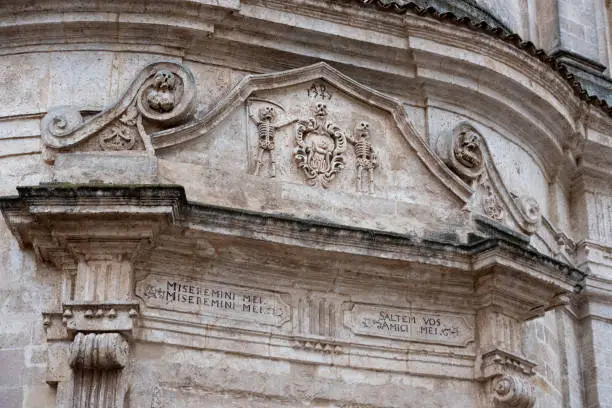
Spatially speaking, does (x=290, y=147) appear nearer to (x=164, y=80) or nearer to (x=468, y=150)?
(x=164, y=80)

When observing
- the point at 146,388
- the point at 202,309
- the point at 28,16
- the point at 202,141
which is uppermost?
the point at 28,16

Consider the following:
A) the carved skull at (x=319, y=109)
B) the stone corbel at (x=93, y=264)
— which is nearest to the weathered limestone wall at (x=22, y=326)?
the stone corbel at (x=93, y=264)

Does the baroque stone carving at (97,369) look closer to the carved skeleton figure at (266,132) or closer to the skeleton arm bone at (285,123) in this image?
the carved skeleton figure at (266,132)

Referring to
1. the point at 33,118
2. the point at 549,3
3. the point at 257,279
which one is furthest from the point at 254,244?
the point at 549,3

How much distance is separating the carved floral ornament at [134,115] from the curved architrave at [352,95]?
30 cm

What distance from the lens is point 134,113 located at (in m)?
11.1

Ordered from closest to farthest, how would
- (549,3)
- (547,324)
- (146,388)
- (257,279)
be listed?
(146,388), (257,279), (547,324), (549,3)

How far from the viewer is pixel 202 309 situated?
1072cm

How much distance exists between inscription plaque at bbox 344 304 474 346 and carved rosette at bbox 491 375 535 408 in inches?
17.7

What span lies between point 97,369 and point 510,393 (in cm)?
325

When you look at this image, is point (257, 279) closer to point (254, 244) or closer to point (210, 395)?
point (254, 244)

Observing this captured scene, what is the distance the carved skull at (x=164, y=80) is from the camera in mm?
11164

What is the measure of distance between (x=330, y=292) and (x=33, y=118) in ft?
8.92

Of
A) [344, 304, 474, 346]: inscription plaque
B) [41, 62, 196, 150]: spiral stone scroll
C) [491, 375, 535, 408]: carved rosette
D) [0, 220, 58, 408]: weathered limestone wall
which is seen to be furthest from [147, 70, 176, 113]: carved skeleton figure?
[491, 375, 535, 408]: carved rosette
